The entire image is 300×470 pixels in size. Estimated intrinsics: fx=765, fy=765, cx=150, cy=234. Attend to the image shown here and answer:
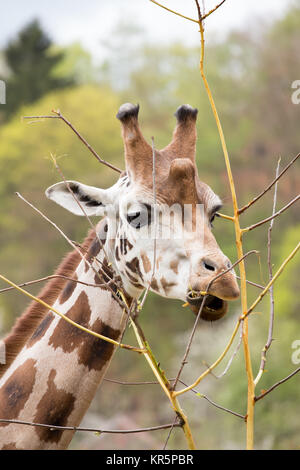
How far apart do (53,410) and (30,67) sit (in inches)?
1525

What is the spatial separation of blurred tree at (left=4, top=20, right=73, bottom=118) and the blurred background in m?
0.05

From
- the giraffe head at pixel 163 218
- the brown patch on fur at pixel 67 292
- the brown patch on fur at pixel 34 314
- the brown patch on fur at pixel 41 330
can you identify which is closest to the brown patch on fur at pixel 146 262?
the giraffe head at pixel 163 218

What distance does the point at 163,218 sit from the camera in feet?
12.9

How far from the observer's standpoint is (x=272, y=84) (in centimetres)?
3619

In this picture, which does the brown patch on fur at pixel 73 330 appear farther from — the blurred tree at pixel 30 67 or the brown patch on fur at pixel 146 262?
the blurred tree at pixel 30 67

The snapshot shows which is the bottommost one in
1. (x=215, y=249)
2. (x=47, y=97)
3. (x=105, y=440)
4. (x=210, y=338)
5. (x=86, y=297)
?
(x=105, y=440)

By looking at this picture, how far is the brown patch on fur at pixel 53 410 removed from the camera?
387cm

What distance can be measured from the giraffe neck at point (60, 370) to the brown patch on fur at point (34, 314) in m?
0.08

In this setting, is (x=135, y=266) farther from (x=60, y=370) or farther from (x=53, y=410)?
(x=53, y=410)

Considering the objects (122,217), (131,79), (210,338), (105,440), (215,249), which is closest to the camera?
(215,249)

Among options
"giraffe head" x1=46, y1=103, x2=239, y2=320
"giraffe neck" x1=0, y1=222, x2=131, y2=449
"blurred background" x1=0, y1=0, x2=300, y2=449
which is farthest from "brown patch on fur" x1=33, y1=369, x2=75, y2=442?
"blurred background" x1=0, y1=0, x2=300, y2=449
